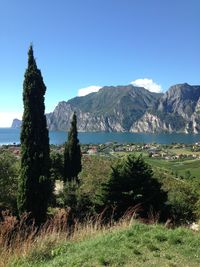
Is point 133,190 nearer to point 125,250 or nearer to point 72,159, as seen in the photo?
point 125,250

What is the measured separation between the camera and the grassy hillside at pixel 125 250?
5660 millimetres

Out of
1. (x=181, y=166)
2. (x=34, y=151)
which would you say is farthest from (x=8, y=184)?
(x=181, y=166)

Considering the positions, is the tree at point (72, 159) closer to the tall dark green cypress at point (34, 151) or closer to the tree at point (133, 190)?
the tall dark green cypress at point (34, 151)

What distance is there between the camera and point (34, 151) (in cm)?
1852

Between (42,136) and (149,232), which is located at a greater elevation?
(42,136)

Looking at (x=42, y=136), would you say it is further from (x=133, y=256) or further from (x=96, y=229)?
(x=133, y=256)

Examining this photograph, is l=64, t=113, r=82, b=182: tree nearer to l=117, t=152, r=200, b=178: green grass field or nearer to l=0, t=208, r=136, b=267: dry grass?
l=0, t=208, r=136, b=267: dry grass

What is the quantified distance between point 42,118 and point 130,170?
254 inches

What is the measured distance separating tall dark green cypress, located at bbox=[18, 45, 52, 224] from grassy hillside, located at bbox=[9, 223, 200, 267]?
425 inches

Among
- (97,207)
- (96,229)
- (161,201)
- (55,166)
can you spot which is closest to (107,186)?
(97,207)

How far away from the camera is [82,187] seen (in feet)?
81.0

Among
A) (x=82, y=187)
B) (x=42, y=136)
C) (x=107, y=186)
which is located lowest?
(x=82, y=187)

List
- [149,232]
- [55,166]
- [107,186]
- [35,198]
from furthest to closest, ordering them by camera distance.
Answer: [55,166], [35,198], [107,186], [149,232]

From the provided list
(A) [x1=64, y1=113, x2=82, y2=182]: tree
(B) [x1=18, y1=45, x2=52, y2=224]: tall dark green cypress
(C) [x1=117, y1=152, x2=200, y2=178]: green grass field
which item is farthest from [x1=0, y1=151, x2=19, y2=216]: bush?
(C) [x1=117, y1=152, x2=200, y2=178]: green grass field
